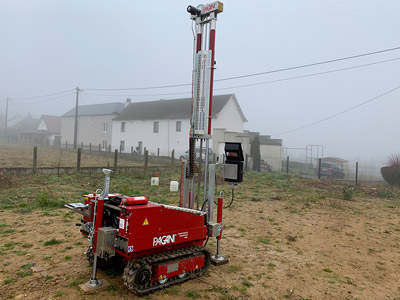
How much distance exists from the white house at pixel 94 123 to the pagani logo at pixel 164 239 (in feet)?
145

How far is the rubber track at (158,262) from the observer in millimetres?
3791

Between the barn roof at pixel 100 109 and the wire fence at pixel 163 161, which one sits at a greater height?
the barn roof at pixel 100 109

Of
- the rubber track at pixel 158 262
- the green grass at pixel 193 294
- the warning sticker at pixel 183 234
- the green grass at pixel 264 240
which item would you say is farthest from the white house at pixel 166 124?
the green grass at pixel 193 294

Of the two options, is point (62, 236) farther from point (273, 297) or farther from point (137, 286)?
point (273, 297)

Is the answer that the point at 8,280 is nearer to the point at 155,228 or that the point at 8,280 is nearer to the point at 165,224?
the point at 155,228

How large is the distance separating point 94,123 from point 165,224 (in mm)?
50693

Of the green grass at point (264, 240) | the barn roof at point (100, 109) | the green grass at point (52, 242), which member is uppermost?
the barn roof at point (100, 109)

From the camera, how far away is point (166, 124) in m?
36.0

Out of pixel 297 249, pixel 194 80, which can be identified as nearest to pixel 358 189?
pixel 297 249

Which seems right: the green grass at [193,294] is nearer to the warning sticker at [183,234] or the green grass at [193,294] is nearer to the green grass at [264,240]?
the warning sticker at [183,234]

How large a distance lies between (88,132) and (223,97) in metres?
29.0

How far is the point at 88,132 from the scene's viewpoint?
52281 mm

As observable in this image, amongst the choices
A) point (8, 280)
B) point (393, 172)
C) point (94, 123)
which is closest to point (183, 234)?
point (8, 280)

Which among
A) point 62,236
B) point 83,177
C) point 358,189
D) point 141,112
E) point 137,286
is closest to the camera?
point 137,286
